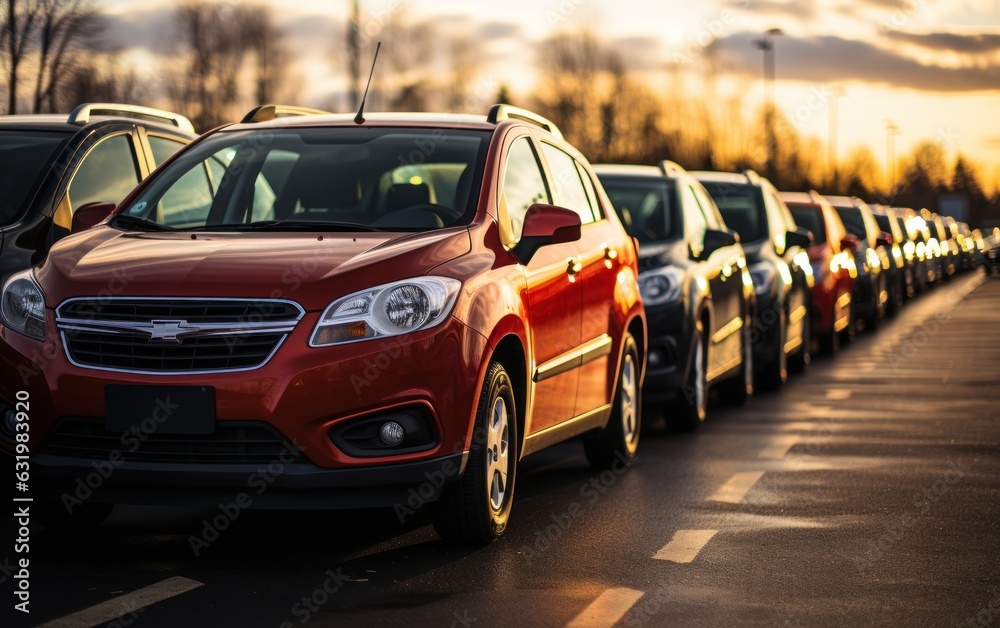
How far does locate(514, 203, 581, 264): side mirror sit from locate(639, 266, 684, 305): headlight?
3.58m

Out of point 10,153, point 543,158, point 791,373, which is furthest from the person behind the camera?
point 791,373

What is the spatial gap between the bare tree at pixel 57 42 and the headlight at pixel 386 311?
1785 cm

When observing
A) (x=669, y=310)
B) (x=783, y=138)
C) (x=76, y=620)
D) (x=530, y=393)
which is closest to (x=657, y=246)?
(x=669, y=310)

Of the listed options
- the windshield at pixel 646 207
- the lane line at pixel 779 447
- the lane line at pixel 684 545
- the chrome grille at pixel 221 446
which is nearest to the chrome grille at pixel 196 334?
the chrome grille at pixel 221 446

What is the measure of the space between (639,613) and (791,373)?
36.3 ft

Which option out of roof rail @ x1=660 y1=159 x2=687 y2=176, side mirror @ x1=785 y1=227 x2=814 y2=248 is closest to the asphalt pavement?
roof rail @ x1=660 y1=159 x2=687 y2=176

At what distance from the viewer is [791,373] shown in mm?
16297

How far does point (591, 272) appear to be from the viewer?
8.20 m

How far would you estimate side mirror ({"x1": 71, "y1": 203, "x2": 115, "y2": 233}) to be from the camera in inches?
291

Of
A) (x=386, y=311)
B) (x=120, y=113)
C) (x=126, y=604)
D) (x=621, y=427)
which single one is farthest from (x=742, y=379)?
(x=126, y=604)

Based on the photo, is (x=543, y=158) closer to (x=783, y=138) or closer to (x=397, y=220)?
(x=397, y=220)

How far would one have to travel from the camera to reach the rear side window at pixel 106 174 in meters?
8.77

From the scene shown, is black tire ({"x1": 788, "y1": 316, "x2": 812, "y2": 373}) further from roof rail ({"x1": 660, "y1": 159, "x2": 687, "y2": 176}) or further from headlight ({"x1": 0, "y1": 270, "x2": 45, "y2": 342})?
headlight ({"x1": 0, "y1": 270, "x2": 45, "y2": 342})

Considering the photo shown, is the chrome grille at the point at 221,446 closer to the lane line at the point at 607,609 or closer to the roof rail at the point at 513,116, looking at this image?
the lane line at the point at 607,609
